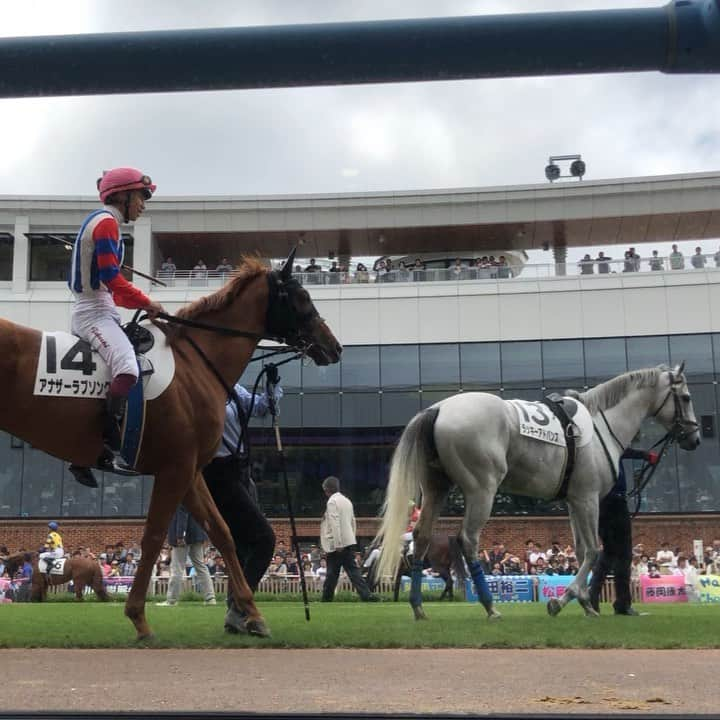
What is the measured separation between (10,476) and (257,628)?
30.3m

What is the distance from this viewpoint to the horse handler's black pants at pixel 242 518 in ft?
24.7

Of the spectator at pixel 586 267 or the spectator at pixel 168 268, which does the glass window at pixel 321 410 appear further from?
the spectator at pixel 586 267

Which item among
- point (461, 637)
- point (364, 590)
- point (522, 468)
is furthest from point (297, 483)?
point (461, 637)

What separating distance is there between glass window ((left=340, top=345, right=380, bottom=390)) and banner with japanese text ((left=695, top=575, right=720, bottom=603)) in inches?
663

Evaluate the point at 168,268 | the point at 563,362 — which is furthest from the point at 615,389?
the point at 168,268

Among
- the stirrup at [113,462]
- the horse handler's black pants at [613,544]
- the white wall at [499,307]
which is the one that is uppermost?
the white wall at [499,307]

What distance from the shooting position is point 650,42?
5.73 feet

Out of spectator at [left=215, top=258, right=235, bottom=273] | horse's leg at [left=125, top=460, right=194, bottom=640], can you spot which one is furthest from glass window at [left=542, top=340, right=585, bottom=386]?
horse's leg at [left=125, top=460, right=194, bottom=640]

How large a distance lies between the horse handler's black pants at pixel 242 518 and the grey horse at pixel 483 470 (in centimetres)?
142

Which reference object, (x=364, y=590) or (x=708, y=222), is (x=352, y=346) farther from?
(x=364, y=590)

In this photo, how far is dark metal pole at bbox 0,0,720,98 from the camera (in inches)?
68.7

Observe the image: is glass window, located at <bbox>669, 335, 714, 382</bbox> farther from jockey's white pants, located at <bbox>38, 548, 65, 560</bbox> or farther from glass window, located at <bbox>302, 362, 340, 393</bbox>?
jockey's white pants, located at <bbox>38, 548, 65, 560</bbox>

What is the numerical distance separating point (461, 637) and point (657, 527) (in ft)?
91.5

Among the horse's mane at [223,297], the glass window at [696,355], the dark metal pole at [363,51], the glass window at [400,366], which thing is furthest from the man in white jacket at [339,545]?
the glass window at [696,355]
